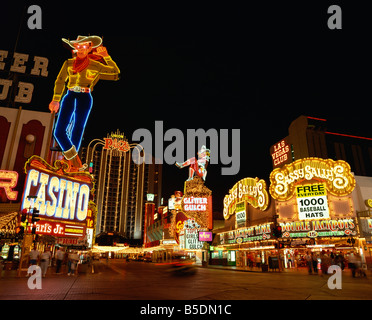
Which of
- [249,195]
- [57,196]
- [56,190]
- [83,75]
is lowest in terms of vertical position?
[57,196]

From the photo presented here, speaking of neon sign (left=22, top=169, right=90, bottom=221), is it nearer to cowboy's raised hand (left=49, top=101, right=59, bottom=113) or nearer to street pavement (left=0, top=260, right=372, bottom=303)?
street pavement (left=0, top=260, right=372, bottom=303)

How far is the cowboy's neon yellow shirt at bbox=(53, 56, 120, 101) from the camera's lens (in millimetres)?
32503

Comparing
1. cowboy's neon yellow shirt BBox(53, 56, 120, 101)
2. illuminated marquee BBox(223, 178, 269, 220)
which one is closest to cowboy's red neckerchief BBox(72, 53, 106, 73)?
cowboy's neon yellow shirt BBox(53, 56, 120, 101)

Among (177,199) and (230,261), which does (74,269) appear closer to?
(230,261)

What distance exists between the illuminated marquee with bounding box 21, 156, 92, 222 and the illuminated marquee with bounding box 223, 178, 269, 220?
18.9 m

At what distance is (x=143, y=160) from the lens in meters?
153

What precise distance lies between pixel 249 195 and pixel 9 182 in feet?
85.5

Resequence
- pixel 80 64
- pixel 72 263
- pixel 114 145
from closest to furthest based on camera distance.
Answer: pixel 72 263, pixel 80 64, pixel 114 145

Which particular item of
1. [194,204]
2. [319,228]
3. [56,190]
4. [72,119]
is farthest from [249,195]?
[72,119]

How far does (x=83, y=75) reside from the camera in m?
32.7

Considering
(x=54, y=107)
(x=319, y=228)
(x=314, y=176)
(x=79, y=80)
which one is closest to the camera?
(x=319, y=228)

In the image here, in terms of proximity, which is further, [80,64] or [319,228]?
[80,64]

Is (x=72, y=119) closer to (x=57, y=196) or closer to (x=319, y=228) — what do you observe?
(x=57, y=196)

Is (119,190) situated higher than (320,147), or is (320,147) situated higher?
(119,190)
